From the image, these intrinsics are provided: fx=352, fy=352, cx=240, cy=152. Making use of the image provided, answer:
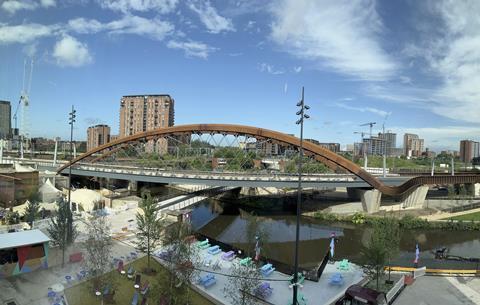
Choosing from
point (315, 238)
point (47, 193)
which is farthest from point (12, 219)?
point (315, 238)

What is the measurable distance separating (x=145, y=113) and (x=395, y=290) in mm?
131685

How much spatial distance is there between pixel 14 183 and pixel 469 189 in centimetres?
8093

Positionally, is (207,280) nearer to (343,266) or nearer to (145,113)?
(343,266)

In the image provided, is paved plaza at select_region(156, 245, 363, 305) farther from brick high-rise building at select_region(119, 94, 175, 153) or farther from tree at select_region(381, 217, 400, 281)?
brick high-rise building at select_region(119, 94, 175, 153)

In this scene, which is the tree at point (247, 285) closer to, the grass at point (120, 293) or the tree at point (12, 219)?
the grass at point (120, 293)

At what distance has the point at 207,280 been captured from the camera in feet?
70.1

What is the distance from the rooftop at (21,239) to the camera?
67.6ft

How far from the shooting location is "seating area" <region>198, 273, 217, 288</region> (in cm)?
2112

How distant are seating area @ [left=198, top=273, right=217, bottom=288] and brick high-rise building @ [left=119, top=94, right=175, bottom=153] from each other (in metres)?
113

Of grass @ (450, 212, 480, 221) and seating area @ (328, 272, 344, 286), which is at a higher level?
seating area @ (328, 272, 344, 286)

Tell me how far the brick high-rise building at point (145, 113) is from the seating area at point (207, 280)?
370ft

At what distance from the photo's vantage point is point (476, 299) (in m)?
20.5

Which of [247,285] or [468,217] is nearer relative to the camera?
[247,285]

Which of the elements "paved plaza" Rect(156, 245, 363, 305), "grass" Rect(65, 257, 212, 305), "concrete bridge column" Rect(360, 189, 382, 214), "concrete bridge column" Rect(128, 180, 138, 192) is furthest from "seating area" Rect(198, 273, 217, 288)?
"concrete bridge column" Rect(128, 180, 138, 192)
